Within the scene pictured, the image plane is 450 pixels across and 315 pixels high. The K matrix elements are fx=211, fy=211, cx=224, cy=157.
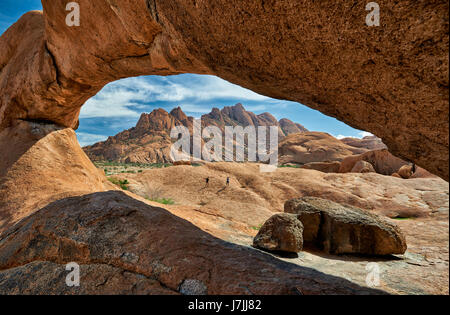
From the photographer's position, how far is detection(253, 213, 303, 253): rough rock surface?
4375 mm

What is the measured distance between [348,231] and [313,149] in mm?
39198

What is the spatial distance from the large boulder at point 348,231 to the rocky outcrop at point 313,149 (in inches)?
1322

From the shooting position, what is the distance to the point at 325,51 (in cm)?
244

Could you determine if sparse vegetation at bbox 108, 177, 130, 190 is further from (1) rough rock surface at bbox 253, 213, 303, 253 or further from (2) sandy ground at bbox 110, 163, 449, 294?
(1) rough rock surface at bbox 253, 213, 303, 253

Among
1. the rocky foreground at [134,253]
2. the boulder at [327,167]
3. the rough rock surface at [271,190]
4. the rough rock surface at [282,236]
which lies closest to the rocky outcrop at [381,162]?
the boulder at [327,167]

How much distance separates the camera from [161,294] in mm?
2156

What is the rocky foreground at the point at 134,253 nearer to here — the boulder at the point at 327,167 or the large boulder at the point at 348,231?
the large boulder at the point at 348,231

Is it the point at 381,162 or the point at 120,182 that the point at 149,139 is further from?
the point at 381,162

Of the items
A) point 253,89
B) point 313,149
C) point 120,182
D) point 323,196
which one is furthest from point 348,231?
point 313,149

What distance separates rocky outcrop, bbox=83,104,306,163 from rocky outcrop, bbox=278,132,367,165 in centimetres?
3433

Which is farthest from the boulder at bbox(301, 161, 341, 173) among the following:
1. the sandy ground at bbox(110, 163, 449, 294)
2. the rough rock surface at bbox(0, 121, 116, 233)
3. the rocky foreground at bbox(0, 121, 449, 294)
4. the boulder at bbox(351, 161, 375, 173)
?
the rough rock surface at bbox(0, 121, 116, 233)

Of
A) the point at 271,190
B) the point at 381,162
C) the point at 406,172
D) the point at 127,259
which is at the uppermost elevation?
the point at 381,162

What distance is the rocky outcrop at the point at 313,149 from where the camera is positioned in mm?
39375

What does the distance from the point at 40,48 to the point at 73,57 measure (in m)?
→ 2.24
